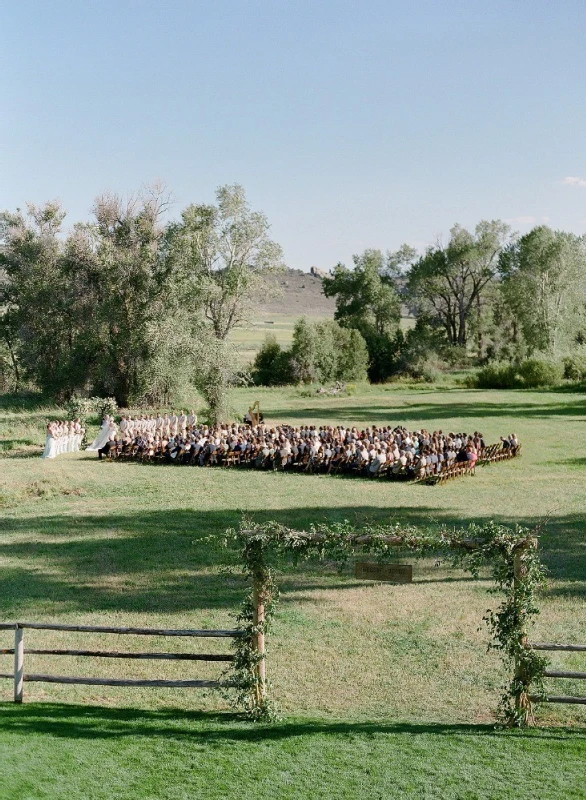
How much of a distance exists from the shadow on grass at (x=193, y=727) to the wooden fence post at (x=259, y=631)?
1.34 feet

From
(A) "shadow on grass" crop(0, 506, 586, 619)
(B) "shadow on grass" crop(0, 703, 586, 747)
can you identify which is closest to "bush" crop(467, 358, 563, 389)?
(A) "shadow on grass" crop(0, 506, 586, 619)

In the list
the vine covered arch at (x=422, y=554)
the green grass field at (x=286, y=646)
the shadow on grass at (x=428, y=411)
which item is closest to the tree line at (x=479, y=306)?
the shadow on grass at (x=428, y=411)

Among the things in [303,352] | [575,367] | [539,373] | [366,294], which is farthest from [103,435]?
[366,294]

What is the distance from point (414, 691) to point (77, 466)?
20.3m

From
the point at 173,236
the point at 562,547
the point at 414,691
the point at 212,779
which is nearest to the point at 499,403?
the point at 173,236

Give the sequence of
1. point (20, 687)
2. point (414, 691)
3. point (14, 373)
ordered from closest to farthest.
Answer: point (20, 687) < point (414, 691) < point (14, 373)

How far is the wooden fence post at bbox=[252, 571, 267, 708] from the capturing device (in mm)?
9484

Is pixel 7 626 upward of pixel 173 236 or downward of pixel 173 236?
downward

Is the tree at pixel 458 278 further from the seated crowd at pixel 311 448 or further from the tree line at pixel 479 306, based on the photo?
the seated crowd at pixel 311 448

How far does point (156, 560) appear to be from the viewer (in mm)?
16781

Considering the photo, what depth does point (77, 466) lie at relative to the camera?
2859 cm

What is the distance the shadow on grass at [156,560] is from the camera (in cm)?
1427

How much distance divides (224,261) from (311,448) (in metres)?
24.5

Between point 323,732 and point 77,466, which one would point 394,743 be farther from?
point 77,466
